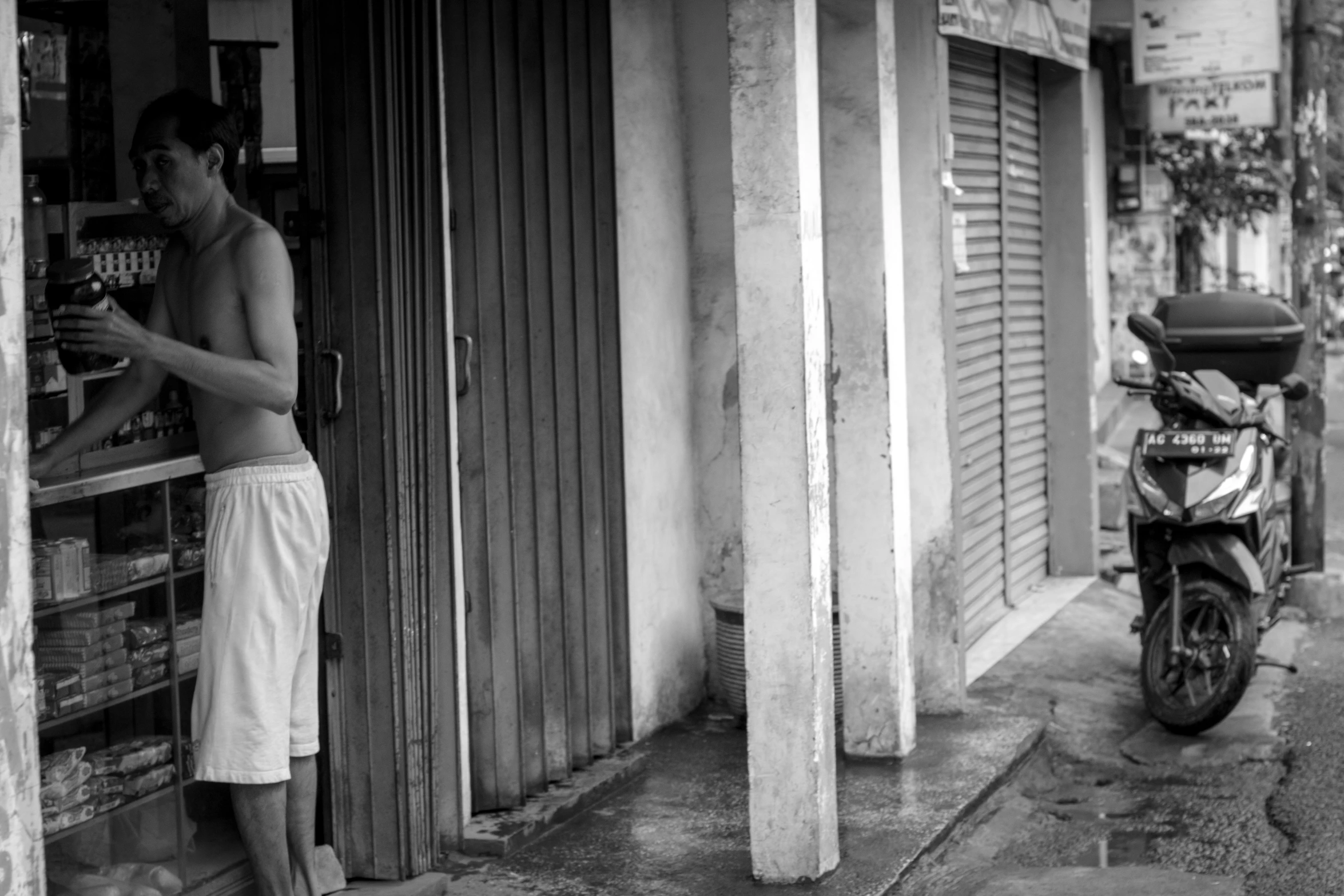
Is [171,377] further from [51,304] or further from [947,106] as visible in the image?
[947,106]

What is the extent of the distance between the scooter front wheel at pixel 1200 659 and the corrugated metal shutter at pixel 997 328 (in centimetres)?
92

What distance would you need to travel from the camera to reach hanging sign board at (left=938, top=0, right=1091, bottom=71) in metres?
6.53

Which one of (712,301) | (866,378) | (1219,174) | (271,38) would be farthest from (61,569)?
(1219,174)

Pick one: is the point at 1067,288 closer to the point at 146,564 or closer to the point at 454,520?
the point at 454,520

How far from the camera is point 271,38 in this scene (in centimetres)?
773

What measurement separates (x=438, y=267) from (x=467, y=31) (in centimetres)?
76

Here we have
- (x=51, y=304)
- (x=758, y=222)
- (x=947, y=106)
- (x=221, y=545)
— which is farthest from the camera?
(x=947, y=106)

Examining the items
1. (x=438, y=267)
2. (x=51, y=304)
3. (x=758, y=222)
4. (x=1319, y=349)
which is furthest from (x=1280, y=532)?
(x=51, y=304)

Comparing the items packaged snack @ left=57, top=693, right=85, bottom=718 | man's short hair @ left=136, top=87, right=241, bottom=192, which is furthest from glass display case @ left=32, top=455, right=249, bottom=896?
man's short hair @ left=136, top=87, right=241, bottom=192

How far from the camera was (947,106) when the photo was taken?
6770 mm

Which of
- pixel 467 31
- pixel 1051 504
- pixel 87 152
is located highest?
pixel 467 31

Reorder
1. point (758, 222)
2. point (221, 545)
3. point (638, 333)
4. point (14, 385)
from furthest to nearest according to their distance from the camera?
1. point (638, 333)
2. point (758, 222)
3. point (221, 545)
4. point (14, 385)

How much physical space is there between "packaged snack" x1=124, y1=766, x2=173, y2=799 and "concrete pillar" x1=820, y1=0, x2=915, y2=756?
2488mm

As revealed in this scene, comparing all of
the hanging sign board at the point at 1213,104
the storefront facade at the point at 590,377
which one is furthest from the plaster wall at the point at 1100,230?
the storefront facade at the point at 590,377
